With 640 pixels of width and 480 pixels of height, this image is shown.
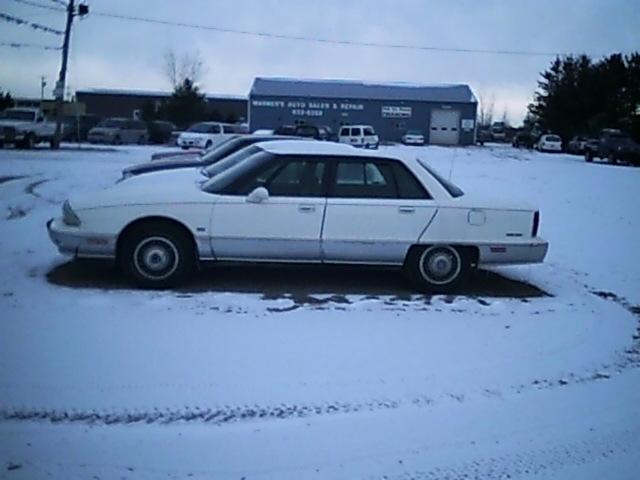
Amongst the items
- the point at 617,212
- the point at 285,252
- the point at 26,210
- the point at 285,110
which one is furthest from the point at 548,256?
the point at 285,110

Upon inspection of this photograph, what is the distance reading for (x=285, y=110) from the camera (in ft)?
198

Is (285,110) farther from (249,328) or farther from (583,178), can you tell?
(249,328)

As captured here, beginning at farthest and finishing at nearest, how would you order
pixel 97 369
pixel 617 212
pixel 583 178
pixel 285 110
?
1. pixel 285 110
2. pixel 583 178
3. pixel 617 212
4. pixel 97 369

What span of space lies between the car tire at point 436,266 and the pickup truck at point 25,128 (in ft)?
64.6

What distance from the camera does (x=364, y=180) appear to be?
6840 mm

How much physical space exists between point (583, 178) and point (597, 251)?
611 inches

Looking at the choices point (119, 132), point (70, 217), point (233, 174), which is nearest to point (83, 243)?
point (70, 217)

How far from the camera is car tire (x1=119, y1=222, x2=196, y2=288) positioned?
653 cm

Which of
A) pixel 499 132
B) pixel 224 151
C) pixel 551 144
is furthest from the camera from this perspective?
pixel 499 132

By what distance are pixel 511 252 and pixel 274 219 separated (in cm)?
229

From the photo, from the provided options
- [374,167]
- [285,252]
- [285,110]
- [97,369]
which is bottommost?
[97,369]

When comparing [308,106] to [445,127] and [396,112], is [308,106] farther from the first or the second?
[445,127]

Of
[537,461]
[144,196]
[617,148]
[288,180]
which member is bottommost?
[537,461]

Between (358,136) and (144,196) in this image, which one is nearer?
(144,196)
